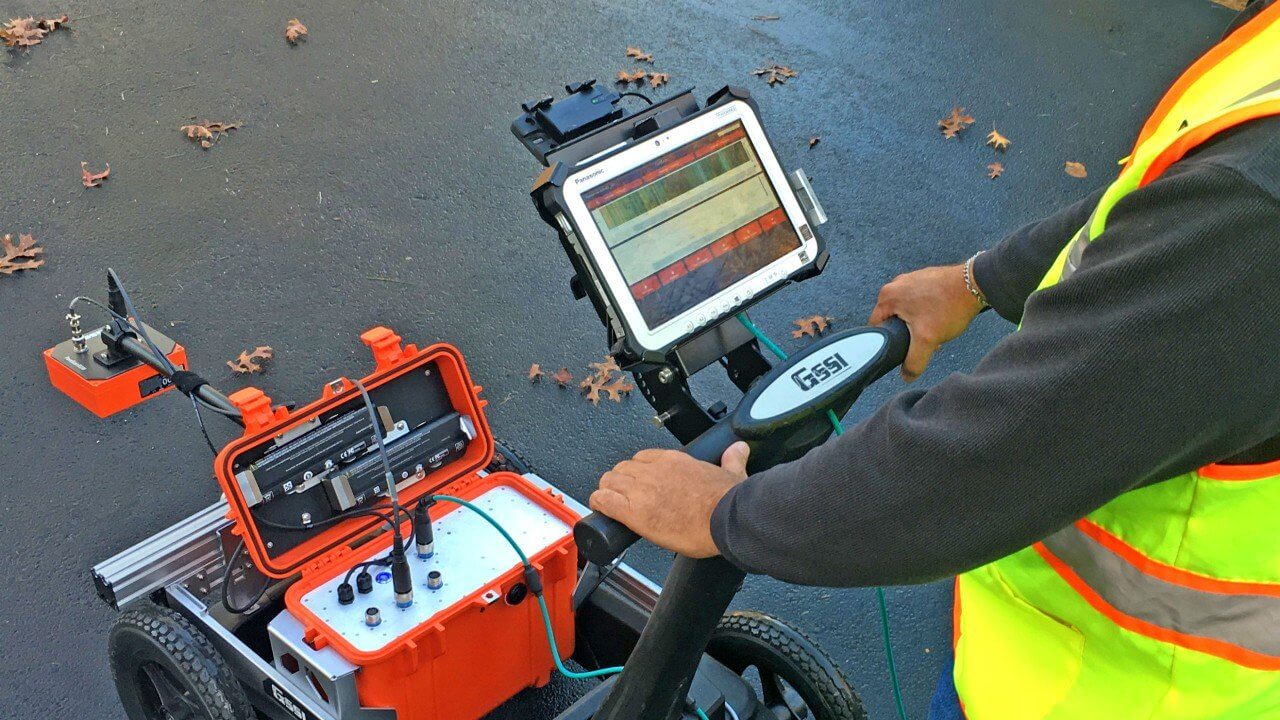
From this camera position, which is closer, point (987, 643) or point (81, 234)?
point (987, 643)

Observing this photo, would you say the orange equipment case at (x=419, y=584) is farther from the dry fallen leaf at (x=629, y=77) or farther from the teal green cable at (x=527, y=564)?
the dry fallen leaf at (x=629, y=77)

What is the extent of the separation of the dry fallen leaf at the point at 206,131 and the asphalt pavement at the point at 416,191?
0.21 feet

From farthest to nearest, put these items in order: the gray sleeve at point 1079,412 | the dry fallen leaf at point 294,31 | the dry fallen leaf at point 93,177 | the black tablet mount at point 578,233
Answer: the dry fallen leaf at point 294,31 < the dry fallen leaf at point 93,177 < the black tablet mount at point 578,233 < the gray sleeve at point 1079,412

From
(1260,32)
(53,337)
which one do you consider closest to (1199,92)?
(1260,32)

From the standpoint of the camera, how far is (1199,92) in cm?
133

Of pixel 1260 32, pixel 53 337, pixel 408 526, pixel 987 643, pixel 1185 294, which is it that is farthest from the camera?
pixel 53 337

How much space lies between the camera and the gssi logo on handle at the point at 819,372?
171cm

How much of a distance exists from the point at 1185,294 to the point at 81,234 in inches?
191

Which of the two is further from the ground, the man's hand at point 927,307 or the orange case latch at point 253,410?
the man's hand at point 927,307

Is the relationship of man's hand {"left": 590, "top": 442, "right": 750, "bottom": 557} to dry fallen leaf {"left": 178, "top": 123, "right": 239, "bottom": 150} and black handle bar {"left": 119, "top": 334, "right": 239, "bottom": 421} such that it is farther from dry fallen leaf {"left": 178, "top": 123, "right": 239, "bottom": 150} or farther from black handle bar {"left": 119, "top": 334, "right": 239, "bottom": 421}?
dry fallen leaf {"left": 178, "top": 123, "right": 239, "bottom": 150}

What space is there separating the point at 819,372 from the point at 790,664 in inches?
40.3

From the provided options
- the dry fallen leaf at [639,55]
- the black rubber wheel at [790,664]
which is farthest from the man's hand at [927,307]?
the dry fallen leaf at [639,55]

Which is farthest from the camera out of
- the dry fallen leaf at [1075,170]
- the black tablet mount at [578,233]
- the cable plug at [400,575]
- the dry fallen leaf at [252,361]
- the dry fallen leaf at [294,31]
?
the dry fallen leaf at [294,31]

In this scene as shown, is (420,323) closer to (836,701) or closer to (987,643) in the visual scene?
(836,701)
